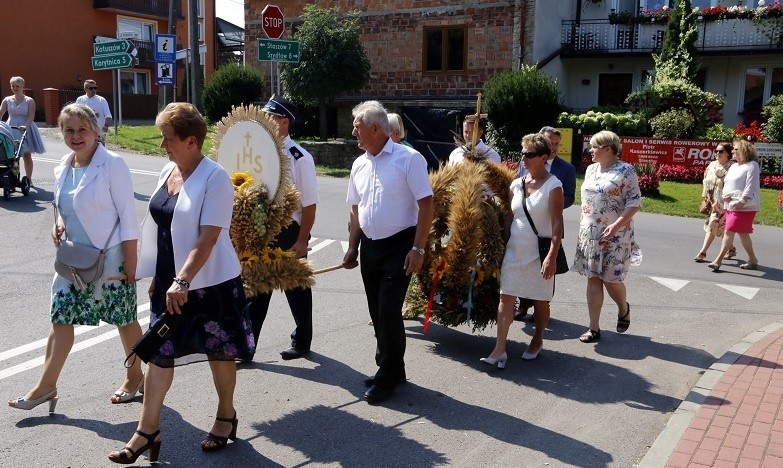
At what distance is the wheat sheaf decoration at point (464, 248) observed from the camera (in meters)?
5.95

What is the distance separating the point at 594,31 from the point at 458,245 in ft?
73.3

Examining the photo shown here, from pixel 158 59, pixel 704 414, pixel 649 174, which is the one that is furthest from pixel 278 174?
pixel 158 59

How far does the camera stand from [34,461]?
4.16 meters

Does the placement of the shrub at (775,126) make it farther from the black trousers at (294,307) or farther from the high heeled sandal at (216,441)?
the high heeled sandal at (216,441)

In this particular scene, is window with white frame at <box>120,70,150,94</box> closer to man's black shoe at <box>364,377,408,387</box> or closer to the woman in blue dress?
the woman in blue dress

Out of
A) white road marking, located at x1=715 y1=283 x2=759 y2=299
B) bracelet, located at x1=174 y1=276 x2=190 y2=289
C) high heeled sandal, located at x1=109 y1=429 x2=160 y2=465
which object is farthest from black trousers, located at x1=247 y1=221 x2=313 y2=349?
white road marking, located at x1=715 y1=283 x2=759 y2=299

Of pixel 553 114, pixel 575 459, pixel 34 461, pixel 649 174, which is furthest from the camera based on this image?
pixel 553 114

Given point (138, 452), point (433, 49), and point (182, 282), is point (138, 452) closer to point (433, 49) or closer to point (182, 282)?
point (182, 282)

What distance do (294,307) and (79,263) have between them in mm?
1902

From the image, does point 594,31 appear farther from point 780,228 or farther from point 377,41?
point 780,228

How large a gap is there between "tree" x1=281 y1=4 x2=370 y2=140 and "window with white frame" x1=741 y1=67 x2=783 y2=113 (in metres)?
12.6

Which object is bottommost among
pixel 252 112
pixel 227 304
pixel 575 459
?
pixel 575 459

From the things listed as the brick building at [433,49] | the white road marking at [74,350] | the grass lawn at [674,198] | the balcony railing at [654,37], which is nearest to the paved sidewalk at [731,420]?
the white road marking at [74,350]

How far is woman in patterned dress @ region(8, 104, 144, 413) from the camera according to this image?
4586 millimetres
